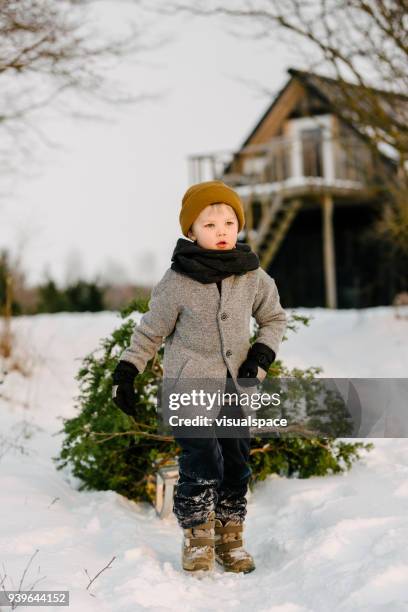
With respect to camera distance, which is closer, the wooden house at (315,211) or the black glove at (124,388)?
the black glove at (124,388)

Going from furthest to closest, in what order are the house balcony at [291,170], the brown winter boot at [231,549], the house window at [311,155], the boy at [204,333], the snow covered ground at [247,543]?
the house window at [311,155] → the house balcony at [291,170] → the brown winter boot at [231,549] → the boy at [204,333] → the snow covered ground at [247,543]

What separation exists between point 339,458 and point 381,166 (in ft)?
28.4

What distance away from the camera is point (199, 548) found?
110 inches

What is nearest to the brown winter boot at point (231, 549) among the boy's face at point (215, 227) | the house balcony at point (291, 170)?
the boy's face at point (215, 227)

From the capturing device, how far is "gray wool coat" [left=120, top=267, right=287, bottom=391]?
2.77 metres

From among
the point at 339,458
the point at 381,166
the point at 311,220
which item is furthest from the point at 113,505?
the point at 311,220

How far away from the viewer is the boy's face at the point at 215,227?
279 cm

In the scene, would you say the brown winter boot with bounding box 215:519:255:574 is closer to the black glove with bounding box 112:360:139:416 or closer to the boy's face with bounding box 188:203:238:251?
the black glove with bounding box 112:360:139:416

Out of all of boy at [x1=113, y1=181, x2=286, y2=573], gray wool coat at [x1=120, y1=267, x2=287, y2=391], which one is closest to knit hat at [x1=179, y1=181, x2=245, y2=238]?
boy at [x1=113, y1=181, x2=286, y2=573]

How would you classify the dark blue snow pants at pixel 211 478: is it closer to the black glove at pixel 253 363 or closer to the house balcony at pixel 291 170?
the black glove at pixel 253 363

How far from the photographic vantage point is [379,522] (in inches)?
110

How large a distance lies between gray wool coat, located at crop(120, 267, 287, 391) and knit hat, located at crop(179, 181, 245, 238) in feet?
0.79

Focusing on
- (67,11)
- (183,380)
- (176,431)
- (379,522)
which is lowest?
(379,522)

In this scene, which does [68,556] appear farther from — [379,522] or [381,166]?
[381,166]
